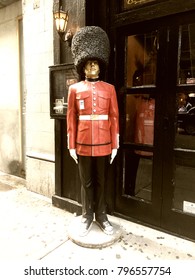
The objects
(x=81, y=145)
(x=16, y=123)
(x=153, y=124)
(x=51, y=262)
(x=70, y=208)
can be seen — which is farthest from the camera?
(x=16, y=123)

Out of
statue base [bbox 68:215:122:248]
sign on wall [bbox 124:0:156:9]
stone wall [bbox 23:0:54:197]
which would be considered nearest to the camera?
statue base [bbox 68:215:122:248]

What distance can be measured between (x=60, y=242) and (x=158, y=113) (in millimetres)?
1866

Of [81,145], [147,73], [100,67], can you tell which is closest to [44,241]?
[81,145]

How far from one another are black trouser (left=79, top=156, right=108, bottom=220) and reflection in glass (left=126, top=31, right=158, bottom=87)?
3.68 ft

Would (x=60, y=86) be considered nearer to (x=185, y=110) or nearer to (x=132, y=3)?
(x=132, y=3)

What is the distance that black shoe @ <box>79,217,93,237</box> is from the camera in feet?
9.42

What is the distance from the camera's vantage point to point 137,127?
10.9ft

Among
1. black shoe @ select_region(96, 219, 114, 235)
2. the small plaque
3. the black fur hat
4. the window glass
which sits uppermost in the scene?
the window glass

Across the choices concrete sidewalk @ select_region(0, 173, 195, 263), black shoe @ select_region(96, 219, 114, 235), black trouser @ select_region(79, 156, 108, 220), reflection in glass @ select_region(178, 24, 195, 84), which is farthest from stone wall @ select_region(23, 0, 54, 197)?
reflection in glass @ select_region(178, 24, 195, 84)

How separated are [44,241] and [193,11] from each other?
297cm

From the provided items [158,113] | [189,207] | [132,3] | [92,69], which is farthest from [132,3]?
[189,207]

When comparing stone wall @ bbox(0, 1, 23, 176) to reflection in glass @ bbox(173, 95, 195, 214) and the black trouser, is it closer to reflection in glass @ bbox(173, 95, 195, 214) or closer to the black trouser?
the black trouser

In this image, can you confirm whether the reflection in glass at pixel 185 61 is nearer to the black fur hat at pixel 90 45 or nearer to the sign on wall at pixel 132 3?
the sign on wall at pixel 132 3

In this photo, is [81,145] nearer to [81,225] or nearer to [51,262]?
[81,225]
